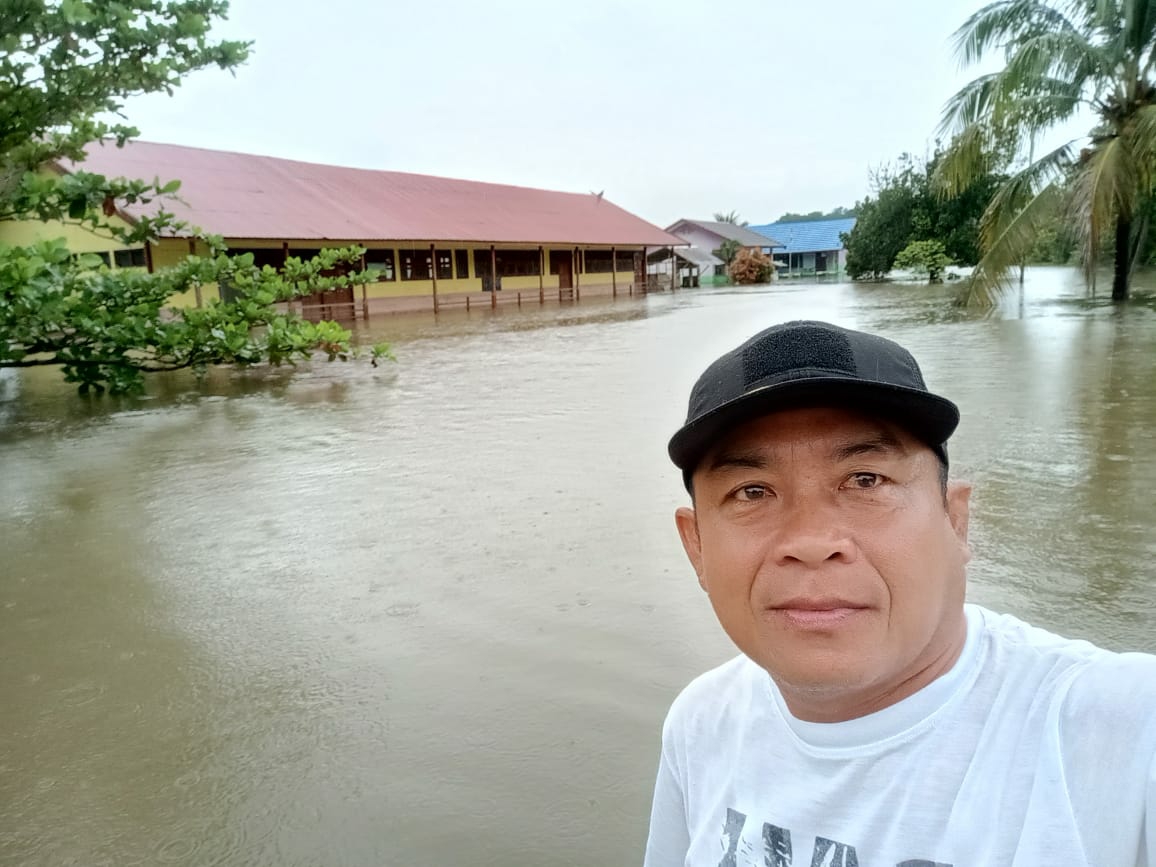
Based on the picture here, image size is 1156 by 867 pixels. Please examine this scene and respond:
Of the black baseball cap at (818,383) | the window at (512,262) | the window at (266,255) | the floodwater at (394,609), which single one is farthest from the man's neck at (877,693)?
the window at (512,262)

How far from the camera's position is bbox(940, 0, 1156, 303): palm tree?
46.2 ft

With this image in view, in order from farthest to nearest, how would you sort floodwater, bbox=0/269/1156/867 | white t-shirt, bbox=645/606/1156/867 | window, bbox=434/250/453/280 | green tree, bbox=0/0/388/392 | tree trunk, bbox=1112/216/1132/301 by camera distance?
window, bbox=434/250/453/280 < tree trunk, bbox=1112/216/1132/301 < green tree, bbox=0/0/388/392 < floodwater, bbox=0/269/1156/867 < white t-shirt, bbox=645/606/1156/867

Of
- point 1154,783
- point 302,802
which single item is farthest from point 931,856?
point 302,802

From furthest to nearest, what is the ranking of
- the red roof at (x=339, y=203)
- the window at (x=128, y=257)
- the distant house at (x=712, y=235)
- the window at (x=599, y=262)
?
the distant house at (x=712, y=235) → the window at (x=599, y=262) → the red roof at (x=339, y=203) → the window at (x=128, y=257)

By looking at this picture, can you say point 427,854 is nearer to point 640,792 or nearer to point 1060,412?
point 640,792

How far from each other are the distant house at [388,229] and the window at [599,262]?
0.19 ft

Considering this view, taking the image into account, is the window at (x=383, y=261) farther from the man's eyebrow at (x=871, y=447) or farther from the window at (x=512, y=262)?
the man's eyebrow at (x=871, y=447)

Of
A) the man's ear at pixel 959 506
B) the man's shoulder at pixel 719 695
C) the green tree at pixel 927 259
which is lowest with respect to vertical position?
the man's shoulder at pixel 719 695

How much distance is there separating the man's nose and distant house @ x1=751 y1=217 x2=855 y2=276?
59.4m

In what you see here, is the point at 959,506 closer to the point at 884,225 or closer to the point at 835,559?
the point at 835,559

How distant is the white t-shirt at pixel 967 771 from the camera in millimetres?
806

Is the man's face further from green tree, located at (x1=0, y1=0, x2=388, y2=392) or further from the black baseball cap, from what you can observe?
green tree, located at (x1=0, y1=0, x2=388, y2=392)

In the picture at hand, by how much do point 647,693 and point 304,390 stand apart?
850 centimetres

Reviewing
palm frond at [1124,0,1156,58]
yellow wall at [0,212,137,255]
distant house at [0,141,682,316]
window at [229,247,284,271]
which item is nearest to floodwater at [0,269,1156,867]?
distant house at [0,141,682,316]
